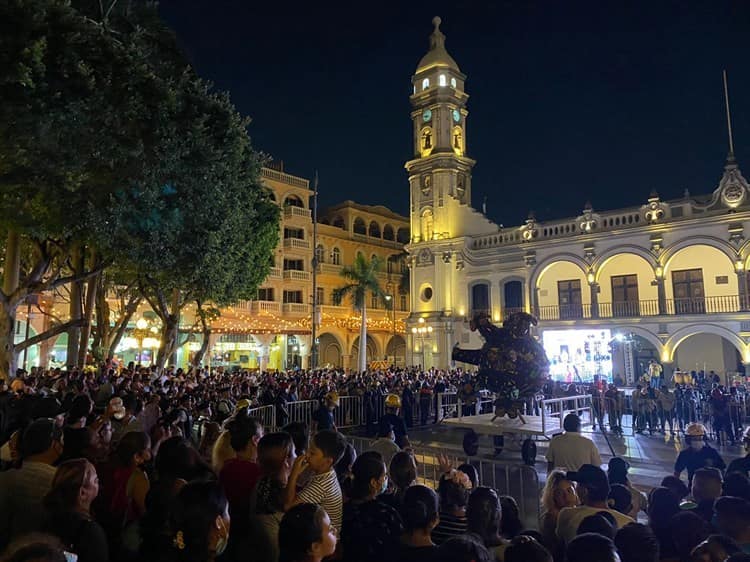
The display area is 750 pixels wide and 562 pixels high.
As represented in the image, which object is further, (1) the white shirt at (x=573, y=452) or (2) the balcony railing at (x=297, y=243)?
(2) the balcony railing at (x=297, y=243)

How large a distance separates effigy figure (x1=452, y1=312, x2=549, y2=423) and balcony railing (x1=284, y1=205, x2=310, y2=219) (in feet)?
90.9

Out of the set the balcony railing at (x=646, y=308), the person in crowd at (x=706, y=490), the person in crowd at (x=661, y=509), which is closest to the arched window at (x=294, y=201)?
the balcony railing at (x=646, y=308)

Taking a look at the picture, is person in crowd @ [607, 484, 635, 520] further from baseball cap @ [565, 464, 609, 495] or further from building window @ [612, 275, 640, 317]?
building window @ [612, 275, 640, 317]

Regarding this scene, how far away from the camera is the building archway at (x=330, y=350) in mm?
42500

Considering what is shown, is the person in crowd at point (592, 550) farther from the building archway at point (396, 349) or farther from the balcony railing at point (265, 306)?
the building archway at point (396, 349)

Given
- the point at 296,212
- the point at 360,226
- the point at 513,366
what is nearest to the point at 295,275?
the point at 296,212

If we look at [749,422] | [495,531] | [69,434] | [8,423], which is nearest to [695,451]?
[495,531]

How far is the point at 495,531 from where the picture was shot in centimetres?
380

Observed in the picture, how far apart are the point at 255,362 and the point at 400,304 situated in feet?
51.3

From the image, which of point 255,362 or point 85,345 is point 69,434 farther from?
point 255,362

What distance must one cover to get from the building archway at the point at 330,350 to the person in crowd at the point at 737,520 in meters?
39.0

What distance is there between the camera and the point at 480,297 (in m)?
34.6

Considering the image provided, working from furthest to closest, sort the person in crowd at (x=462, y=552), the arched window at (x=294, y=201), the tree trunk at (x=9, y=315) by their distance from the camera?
the arched window at (x=294, y=201), the tree trunk at (x=9, y=315), the person in crowd at (x=462, y=552)

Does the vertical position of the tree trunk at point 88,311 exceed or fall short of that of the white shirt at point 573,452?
it exceeds it
